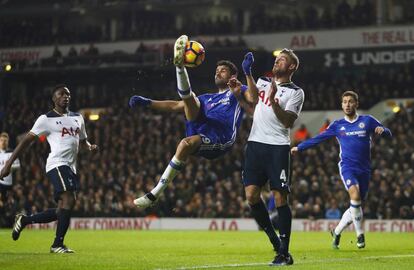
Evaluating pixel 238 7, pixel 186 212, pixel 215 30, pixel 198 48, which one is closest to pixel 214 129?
pixel 198 48

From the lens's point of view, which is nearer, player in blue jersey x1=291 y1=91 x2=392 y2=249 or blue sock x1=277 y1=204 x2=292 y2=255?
blue sock x1=277 y1=204 x2=292 y2=255

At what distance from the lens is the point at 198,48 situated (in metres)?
12.4

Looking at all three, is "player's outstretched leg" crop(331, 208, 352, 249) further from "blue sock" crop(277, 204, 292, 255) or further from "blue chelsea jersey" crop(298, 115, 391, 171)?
"blue sock" crop(277, 204, 292, 255)

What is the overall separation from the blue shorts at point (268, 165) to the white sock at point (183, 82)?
130 centimetres

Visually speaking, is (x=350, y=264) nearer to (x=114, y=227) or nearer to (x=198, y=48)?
(x=198, y=48)

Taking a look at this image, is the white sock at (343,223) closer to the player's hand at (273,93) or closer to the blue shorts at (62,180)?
the blue shorts at (62,180)

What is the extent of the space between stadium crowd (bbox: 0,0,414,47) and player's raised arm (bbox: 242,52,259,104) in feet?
96.2

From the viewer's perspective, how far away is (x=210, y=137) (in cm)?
1318

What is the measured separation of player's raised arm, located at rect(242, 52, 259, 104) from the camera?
11.2 m

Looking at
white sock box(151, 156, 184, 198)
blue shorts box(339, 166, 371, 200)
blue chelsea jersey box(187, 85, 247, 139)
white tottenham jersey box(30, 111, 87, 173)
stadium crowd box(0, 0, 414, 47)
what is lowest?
blue shorts box(339, 166, 371, 200)

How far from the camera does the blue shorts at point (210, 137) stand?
13180 mm

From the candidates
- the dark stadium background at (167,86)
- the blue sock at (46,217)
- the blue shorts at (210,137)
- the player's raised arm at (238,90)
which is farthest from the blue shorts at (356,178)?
the dark stadium background at (167,86)

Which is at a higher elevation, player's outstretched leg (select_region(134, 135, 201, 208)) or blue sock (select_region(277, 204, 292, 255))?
player's outstretched leg (select_region(134, 135, 201, 208))

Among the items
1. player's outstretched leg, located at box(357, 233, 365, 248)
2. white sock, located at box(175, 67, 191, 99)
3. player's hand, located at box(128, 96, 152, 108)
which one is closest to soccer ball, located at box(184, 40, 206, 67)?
white sock, located at box(175, 67, 191, 99)
